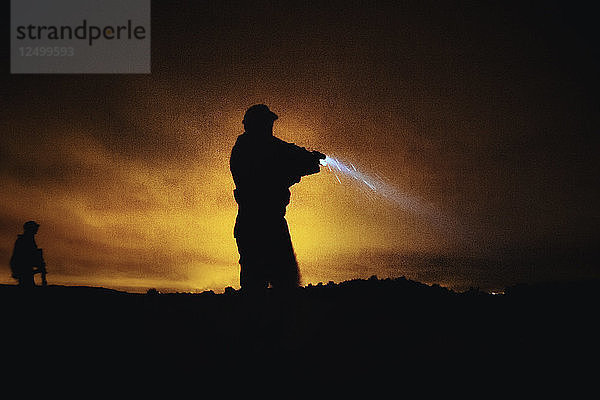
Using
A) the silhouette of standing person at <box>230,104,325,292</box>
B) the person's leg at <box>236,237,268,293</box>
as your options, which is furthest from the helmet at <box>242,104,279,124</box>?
the person's leg at <box>236,237,268,293</box>

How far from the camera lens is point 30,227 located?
11.4m

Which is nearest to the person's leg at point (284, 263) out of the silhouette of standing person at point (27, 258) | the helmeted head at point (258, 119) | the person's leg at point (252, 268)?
the person's leg at point (252, 268)

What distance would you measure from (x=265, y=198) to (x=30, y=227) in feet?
20.2

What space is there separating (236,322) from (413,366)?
2166 millimetres

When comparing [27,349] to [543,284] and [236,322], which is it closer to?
[236,322]

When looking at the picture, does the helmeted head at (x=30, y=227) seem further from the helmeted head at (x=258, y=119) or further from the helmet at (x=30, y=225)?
the helmeted head at (x=258, y=119)

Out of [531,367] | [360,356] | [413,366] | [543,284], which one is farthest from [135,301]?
[543,284]

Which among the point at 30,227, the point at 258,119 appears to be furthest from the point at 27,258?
the point at 258,119

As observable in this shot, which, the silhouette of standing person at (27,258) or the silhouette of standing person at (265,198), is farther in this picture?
the silhouette of standing person at (27,258)

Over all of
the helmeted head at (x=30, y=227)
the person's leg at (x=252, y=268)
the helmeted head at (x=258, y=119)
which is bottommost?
the person's leg at (x=252, y=268)

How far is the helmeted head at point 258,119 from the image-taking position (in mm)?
8227

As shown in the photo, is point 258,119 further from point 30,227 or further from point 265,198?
point 30,227

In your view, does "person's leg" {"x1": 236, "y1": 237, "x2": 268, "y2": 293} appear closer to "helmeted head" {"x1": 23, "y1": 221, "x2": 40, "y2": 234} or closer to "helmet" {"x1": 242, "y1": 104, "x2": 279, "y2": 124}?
"helmet" {"x1": 242, "y1": 104, "x2": 279, "y2": 124}

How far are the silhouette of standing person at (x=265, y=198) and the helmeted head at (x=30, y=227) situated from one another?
563 cm
